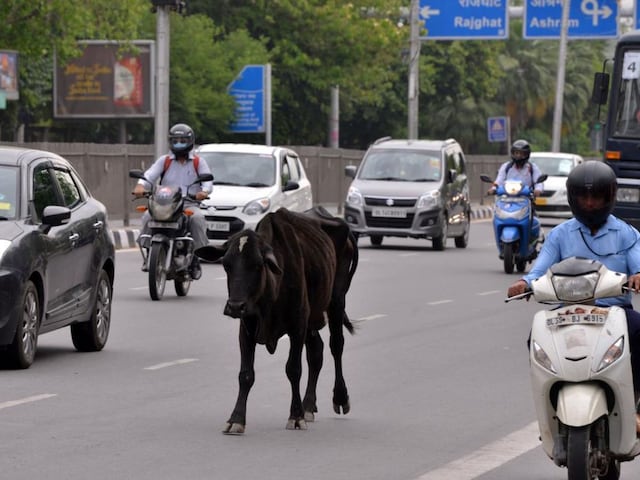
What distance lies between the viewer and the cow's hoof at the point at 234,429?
9175 millimetres

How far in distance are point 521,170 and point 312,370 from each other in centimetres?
1516

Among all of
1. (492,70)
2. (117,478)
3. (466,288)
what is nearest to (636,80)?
(466,288)

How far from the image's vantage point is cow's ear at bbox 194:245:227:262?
29.2 feet

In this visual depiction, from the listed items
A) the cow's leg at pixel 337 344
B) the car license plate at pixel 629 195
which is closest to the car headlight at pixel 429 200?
the car license plate at pixel 629 195

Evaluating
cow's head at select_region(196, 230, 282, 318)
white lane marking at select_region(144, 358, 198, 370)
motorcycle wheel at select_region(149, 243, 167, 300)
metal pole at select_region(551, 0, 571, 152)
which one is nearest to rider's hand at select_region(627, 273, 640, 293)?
cow's head at select_region(196, 230, 282, 318)

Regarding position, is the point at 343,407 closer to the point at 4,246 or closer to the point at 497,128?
the point at 4,246

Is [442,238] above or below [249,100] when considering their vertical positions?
below

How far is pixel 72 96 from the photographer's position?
50219 mm

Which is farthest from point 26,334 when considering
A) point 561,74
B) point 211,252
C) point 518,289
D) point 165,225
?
point 561,74

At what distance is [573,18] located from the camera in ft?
160

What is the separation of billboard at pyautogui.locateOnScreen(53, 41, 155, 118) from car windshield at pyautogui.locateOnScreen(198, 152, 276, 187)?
71.2 feet

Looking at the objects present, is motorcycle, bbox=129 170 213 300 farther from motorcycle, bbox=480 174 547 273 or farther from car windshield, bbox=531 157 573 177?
car windshield, bbox=531 157 573 177

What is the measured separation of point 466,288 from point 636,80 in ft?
12.4

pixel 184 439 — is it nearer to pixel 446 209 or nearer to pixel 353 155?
pixel 446 209
